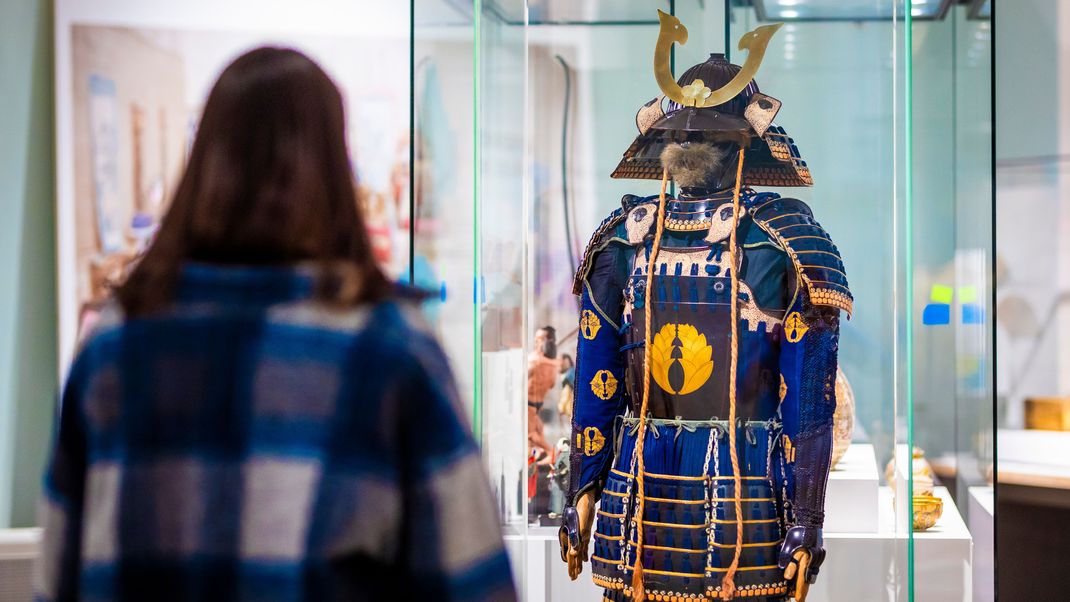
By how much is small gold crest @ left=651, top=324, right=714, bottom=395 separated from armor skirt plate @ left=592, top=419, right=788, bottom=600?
0.09 m

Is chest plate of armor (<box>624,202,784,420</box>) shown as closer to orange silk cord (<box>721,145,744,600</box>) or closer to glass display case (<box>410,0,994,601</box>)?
orange silk cord (<box>721,145,744,600</box>)

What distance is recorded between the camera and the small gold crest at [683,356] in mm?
2633

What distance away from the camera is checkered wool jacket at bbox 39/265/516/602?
1387mm

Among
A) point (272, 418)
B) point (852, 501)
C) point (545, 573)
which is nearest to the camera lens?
point (272, 418)

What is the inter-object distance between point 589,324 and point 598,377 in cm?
13

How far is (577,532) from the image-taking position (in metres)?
2.67

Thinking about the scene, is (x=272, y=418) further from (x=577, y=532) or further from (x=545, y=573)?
(x=545, y=573)

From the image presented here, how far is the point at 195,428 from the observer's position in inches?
55.1

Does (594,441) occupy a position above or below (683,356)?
below

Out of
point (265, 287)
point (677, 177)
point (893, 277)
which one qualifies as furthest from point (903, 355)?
point (265, 287)

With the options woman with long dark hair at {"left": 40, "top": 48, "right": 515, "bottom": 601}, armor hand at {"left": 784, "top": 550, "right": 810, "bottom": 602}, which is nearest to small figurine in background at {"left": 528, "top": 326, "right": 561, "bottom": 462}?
armor hand at {"left": 784, "top": 550, "right": 810, "bottom": 602}

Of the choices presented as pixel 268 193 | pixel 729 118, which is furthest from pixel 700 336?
pixel 268 193

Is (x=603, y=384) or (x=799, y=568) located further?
(x=603, y=384)

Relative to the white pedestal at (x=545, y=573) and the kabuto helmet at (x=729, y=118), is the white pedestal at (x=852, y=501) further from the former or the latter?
the kabuto helmet at (x=729, y=118)
